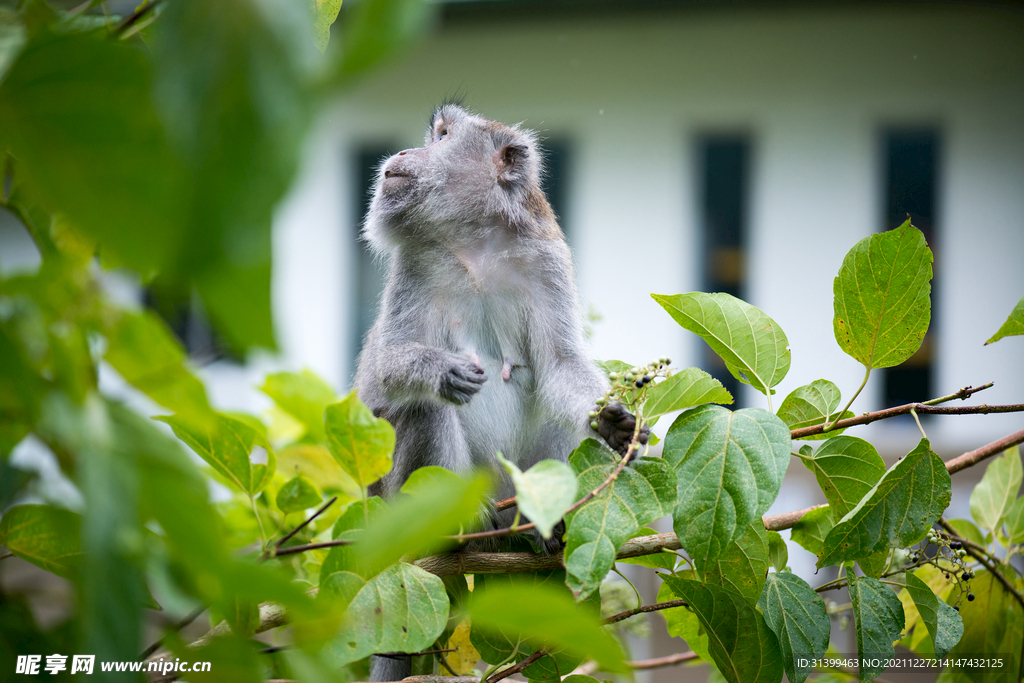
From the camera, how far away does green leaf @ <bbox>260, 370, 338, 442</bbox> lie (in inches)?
37.6

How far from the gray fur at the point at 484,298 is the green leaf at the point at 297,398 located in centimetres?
17

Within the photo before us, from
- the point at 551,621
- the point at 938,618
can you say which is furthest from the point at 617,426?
the point at 551,621

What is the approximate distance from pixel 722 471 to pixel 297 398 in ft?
1.89

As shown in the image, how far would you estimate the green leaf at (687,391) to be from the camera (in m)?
0.71

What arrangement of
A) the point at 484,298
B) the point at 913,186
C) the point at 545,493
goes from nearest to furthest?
the point at 545,493
the point at 484,298
the point at 913,186

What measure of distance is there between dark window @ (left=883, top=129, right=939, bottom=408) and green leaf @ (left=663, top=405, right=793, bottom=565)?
3.21 meters

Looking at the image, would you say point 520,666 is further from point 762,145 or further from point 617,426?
point 762,145

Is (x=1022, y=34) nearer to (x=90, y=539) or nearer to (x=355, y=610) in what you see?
(x=355, y=610)

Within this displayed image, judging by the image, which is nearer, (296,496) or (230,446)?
(230,446)

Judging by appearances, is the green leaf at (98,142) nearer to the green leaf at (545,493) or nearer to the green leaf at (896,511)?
the green leaf at (545,493)

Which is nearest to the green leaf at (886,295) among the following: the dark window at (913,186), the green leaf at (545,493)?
the green leaf at (545,493)

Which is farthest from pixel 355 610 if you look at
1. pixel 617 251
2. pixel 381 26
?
pixel 617 251

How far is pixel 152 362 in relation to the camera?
0.89 feet

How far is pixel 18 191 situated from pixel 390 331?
0.78m
